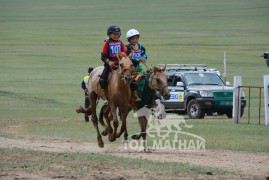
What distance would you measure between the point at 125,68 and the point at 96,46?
67.0 m

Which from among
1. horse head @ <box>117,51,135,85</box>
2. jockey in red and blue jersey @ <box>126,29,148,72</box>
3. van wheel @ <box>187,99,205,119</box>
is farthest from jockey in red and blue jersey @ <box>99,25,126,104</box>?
van wheel @ <box>187,99,205,119</box>

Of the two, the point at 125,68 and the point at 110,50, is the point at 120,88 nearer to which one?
the point at 125,68

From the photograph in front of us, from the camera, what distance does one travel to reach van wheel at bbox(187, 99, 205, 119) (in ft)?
103

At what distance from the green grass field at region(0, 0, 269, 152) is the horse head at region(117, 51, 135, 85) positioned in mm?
3106

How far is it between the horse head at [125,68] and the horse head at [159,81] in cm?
101

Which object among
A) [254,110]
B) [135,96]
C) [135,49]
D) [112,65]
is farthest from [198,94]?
[112,65]

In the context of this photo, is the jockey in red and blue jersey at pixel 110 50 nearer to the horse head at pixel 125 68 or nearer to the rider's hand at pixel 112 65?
the rider's hand at pixel 112 65

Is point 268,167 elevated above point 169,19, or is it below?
below

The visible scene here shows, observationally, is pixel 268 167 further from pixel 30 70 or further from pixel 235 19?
pixel 235 19

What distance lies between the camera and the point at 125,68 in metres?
17.8

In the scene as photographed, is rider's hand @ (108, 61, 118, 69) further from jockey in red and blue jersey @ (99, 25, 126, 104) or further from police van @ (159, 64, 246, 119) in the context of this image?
police van @ (159, 64, 246, 119)

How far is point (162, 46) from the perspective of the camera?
3287 inches

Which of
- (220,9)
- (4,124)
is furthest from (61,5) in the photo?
(4,124)

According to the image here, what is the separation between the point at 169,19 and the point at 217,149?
100 metres
